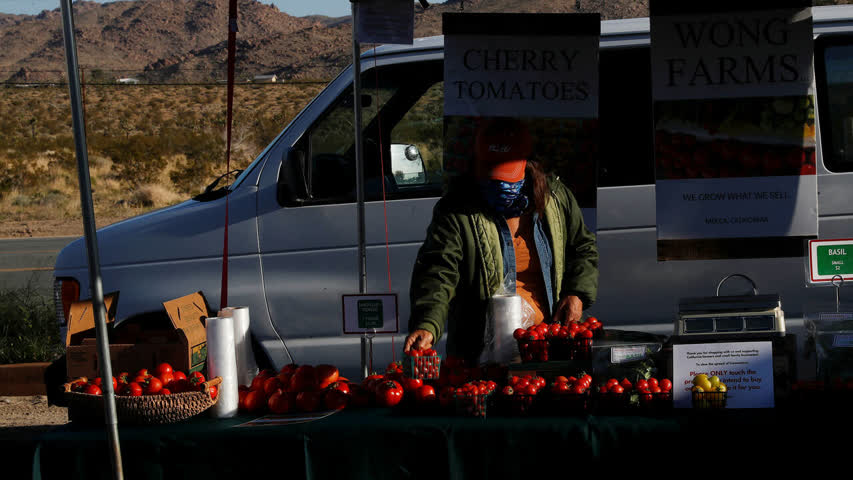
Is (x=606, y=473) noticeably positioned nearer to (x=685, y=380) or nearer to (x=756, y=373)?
(x=685, y=380)

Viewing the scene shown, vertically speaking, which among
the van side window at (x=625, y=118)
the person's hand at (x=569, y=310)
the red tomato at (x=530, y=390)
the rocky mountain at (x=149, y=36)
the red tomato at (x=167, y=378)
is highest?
the rocky mountain at (x=149, y=36)

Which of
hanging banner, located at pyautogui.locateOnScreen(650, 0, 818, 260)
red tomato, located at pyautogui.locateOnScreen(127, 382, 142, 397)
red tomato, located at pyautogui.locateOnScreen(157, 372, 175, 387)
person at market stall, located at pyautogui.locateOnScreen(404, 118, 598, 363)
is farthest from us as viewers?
person at market stall, located at pyautogui.locateOnScreen(404, 118, 598, 363)

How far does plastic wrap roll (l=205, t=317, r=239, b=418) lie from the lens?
2773 mm

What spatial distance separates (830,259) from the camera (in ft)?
9.97

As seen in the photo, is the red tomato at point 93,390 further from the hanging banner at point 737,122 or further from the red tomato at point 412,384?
the hanging banner at point 737,122

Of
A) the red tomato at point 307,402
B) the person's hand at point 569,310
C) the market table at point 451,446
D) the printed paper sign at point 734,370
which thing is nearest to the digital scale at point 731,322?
the printed paper sign at point 734,370

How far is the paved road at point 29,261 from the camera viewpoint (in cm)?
1162

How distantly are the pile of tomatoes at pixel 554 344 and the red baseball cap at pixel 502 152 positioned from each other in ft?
2.45

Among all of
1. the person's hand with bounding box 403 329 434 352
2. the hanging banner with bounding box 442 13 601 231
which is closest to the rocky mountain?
the hanging banner with bounding box 442 13 601 231

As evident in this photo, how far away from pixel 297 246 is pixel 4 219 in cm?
1946

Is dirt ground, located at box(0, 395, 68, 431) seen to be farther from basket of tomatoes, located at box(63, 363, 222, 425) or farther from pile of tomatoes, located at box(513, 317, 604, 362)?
pile of tomatoes, located at box(513, 317, 604, 362)

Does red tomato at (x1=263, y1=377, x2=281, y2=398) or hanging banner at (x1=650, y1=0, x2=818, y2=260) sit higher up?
hanging banner at (x1=650, y1=0, x2=818, y2=260)

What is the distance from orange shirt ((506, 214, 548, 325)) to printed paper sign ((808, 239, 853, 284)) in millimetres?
1052

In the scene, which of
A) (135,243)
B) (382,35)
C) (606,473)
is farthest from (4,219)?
(606,473)
